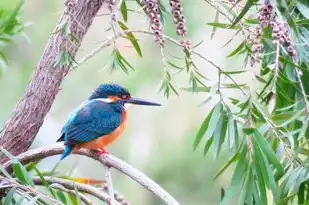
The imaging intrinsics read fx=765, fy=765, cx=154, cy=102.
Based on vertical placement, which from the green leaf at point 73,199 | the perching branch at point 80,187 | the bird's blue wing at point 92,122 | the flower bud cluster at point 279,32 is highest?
the flower bud cluster at point 279,32

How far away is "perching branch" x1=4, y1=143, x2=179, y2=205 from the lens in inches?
73.2

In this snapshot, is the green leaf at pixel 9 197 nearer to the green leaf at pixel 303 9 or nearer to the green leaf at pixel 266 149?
the green leaf at pixel 266 149

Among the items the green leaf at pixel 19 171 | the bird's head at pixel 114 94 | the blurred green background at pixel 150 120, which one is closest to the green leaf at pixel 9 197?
the green leaf at pixel 19 171

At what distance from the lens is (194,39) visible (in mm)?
5332

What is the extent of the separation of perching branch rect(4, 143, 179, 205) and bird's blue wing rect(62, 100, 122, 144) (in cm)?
6

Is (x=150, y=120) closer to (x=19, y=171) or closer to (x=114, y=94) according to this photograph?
(x=114, y=94)

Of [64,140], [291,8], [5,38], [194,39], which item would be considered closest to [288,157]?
[291,8]

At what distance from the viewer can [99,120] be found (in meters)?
2.36

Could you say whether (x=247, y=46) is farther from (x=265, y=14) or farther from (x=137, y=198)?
(x=137, y=198)

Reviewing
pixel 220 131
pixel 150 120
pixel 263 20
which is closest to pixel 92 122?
pixel 220 131

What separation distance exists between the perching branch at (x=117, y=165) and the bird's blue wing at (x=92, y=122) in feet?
0.20

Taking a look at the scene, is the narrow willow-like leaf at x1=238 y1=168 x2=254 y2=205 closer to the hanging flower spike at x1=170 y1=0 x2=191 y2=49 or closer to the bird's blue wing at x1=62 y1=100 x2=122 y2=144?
the hanging flower spike at x1=170 y1=0 x2=191 y2=49

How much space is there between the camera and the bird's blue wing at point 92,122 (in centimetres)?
226

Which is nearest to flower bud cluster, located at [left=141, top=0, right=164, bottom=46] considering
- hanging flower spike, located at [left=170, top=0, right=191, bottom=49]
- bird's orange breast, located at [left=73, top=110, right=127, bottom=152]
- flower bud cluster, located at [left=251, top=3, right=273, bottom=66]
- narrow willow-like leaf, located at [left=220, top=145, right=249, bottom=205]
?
hanging flower spike, located at [left=170, top=0, right=191, bottom=49]
